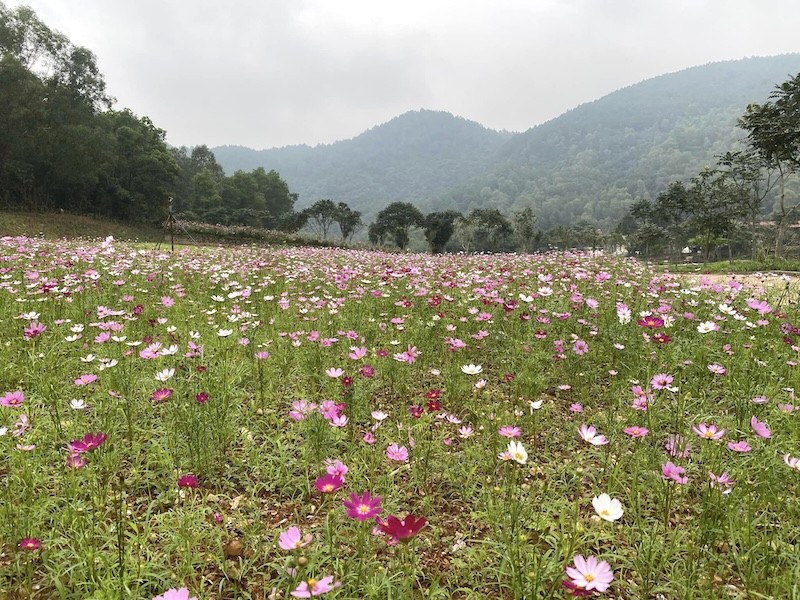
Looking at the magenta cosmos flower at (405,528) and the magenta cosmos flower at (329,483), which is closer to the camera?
the magenta cosmos flower at (405,528)

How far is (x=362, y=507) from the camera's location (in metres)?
1.39

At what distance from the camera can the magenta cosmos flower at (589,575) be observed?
3.72 ft

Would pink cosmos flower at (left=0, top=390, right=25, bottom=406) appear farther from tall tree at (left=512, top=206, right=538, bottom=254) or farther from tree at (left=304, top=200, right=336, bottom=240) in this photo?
tall tree at (left=512, top=206, right=538, bottom=254)

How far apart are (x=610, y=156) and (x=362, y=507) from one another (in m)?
167

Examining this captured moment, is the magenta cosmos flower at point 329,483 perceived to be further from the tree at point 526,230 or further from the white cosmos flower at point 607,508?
the tree at point 526,230

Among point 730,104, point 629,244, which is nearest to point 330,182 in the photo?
point 629,244

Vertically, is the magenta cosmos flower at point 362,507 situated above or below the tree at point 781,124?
below

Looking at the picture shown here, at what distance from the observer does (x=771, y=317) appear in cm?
450

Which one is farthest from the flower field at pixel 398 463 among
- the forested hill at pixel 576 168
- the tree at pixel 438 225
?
the forested hill at pixel 576 168

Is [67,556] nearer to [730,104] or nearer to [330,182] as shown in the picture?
[330,182]

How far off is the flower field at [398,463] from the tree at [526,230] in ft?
228

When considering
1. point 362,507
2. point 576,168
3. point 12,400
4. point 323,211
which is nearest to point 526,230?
point 323,211

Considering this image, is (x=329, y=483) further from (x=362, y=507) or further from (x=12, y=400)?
(x=12, y=400)

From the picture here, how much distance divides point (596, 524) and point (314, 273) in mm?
5800
